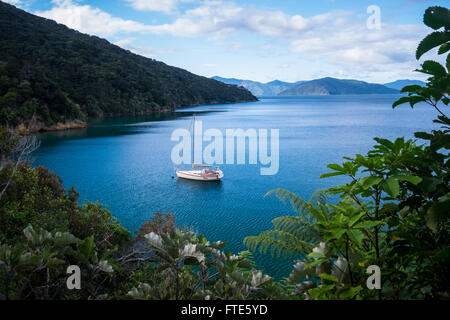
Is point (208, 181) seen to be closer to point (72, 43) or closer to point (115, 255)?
point (115, 255)

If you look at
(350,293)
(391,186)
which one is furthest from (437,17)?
(350,293)

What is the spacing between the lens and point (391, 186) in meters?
1.39

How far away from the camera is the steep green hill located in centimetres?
3538

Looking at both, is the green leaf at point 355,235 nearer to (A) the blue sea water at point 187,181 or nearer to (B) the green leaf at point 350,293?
(B) the green leaf at point 350,293

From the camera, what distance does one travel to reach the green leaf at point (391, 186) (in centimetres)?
135

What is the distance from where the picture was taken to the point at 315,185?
18.5 metres

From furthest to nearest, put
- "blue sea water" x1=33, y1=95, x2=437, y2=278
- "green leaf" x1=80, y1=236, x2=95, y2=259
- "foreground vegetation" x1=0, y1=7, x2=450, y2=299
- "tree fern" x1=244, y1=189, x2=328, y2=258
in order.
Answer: "blue sea water" x1=33, y1=95, x2=437, y2=278, "tree fern" x1=244, y1=189, x2=328, y2=258, "green leaf" x1=80, y1=236, x2=95, y2=259, "foreground vegetation" x1=0, y1=7, x2=450, y2=299

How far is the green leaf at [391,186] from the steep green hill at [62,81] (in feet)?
106

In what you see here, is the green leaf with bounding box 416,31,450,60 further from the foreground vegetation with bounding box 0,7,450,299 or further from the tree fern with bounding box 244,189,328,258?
the tree fern with bounding box 244,189,328,258

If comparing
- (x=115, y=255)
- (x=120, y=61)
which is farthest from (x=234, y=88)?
(x=115, y=255)

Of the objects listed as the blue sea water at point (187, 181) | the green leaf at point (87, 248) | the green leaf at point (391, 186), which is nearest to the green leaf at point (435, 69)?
the green leaf at point (391, 186)

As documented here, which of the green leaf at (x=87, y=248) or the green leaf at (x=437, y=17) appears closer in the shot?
the green leaf at (x=437, y=17)

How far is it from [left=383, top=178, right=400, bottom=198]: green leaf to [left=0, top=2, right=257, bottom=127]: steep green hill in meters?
32.4

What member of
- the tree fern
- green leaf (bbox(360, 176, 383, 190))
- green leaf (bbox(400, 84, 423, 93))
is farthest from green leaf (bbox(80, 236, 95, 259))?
the tree fern
